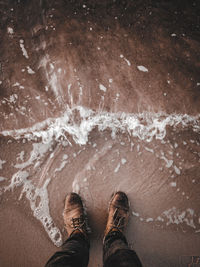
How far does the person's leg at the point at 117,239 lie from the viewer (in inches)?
51.0

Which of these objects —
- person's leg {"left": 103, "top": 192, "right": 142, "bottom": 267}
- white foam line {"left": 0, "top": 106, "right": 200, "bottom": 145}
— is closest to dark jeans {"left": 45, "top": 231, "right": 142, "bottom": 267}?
person's leg {"left": 103, "top": 192, "right": 142, "bottom": 267}

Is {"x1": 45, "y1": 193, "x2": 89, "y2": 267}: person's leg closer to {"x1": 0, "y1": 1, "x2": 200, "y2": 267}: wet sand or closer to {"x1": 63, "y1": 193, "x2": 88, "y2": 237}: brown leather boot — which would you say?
{"x1": 63, "y1": 193, "x2": 88, "y2": 237}: brown leather boot

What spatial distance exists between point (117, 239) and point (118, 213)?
0.27 m

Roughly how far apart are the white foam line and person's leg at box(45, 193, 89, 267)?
732 millimetres

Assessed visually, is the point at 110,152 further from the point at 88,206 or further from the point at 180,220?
the point at 180,220

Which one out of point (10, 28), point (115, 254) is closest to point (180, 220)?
point (115, 254)

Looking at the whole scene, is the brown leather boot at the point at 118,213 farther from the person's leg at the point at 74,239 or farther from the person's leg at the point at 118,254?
the person's leg at the point at 74,239

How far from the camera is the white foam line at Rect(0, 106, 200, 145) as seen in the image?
1976mm

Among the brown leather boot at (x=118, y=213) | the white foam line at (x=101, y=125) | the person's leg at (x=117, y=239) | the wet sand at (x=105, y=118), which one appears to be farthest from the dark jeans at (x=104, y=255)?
the white foam line at (x=101, y=125)

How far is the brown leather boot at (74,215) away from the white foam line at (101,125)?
669 millimetres

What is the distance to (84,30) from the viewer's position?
201cm

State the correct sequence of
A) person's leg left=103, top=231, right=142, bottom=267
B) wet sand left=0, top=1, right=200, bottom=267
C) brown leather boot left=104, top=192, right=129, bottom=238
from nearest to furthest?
person's leg left=103, top=231, right=142, bottom=267
brown leather boot left=104, top=192, right=129, bottom=238
wet sand left=0, top=1, right=200, bottom=267

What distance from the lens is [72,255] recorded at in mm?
1365

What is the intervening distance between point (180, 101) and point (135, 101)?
1.77 feet
